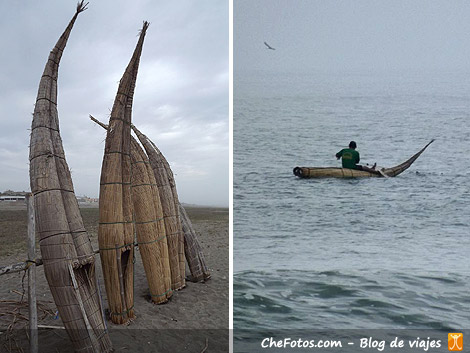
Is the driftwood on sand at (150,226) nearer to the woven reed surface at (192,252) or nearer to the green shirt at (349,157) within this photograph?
the woven reed surface at (192,252)

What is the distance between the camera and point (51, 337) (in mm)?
2570

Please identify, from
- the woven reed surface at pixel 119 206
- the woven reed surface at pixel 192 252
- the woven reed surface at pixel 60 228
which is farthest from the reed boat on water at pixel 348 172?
the woven reed surface at pixel 60 228

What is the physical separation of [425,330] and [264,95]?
2.92m

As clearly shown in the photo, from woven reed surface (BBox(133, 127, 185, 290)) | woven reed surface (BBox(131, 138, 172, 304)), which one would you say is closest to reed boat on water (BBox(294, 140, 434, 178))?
woven reed surface (BBox(133, 127, 185, 290))

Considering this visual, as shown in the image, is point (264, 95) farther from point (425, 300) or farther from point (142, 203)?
point (425, 300)

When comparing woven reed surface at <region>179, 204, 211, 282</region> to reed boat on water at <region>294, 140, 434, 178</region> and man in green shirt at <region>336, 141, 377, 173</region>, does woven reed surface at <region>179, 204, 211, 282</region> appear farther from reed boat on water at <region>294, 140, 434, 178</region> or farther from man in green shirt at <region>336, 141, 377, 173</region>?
man in green shirt at <region>336, 141, 377, 173</region>

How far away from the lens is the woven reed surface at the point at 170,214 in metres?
3.55

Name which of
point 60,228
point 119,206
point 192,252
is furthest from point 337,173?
point 60,228

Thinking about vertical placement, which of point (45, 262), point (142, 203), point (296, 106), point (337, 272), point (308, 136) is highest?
point (296, 106)

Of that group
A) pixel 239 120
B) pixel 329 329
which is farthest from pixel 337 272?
pixel 239 120

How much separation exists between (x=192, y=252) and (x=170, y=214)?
61 cm

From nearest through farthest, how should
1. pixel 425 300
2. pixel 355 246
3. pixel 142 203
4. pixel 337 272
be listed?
pixel 142 203 → pixel 425 300 → pixel 337 272 → pixel 355 246

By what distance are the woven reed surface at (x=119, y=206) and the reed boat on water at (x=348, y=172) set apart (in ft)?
7.76

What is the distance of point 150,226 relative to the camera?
3.10m
